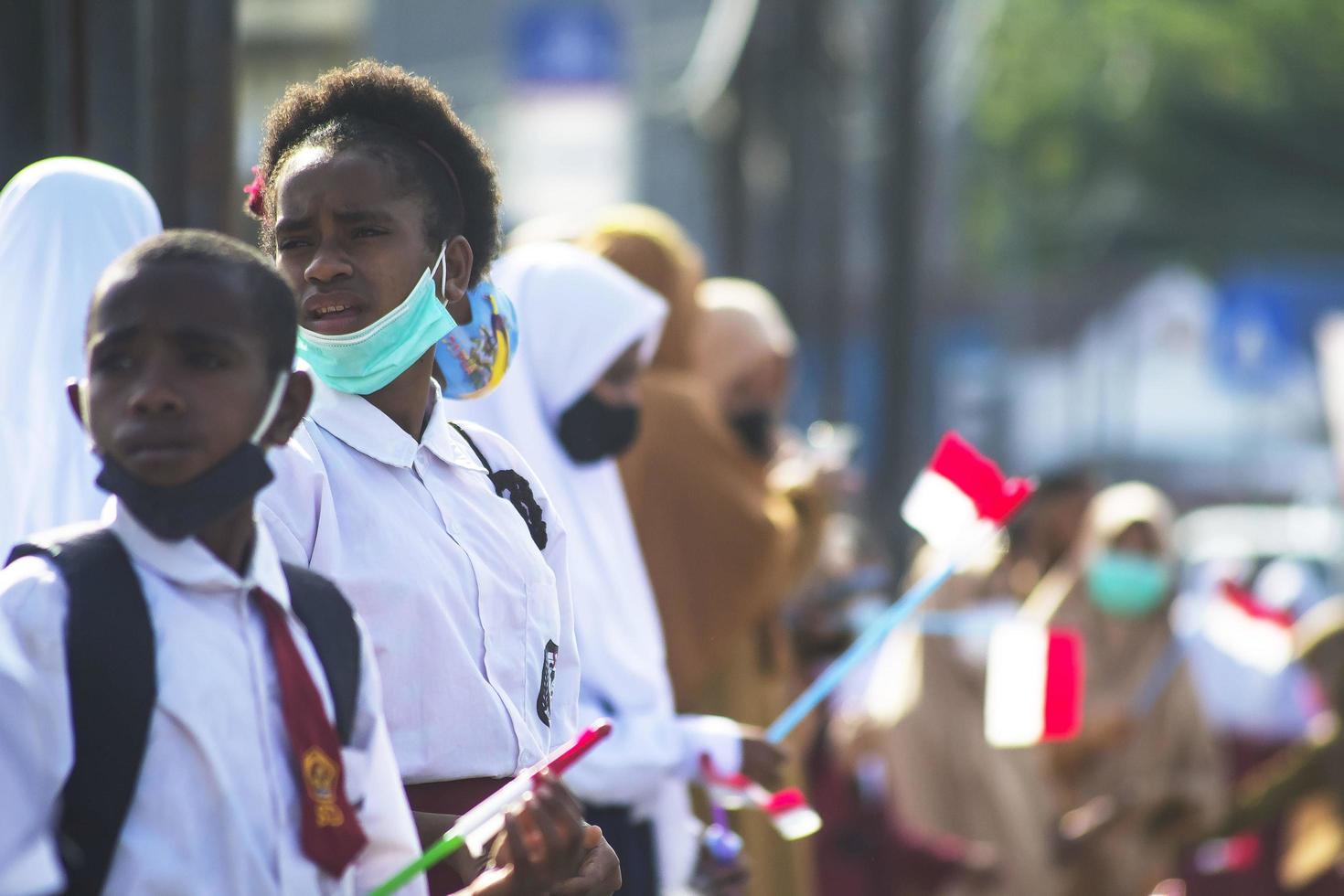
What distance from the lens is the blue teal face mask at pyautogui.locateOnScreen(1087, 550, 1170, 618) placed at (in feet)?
23.5

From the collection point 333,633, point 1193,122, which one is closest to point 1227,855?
point 333,633

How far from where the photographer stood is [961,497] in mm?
3881

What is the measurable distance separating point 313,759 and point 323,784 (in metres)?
0.03

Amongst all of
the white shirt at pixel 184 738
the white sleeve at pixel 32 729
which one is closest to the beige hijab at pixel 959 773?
the white shirt at pixel 184 738

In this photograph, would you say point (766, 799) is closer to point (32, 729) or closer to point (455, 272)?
point (455, 272)

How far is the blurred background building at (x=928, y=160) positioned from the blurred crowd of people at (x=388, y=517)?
1058 mm

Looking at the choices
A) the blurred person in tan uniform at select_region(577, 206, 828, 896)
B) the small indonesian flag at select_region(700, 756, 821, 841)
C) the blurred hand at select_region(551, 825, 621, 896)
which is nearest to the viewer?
the blurred hand at select_region(551, 825, 621, 896)

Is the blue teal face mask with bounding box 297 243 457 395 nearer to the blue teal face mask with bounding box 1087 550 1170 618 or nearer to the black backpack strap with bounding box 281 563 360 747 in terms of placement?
the black backpack strap with bounding box 281 563 360 747

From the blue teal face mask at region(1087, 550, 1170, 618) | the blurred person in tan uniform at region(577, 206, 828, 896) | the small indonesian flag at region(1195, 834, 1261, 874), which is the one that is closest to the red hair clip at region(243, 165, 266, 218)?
the blurred person in tan uniform at region(577, 206, 828, 896)

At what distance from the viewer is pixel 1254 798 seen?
6988mm

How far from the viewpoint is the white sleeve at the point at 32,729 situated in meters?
1.84

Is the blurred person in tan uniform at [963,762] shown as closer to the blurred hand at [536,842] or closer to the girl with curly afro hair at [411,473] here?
the girl with curly afro hair at [411,473]

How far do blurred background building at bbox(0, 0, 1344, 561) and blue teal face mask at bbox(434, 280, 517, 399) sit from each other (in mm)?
1533

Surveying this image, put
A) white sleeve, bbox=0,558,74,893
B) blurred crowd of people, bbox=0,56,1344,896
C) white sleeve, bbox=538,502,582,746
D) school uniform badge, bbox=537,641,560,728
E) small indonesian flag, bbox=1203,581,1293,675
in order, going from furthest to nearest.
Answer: small indonesian flag, bbox=1203,581,1293,675
white sleeve, bbox=538,502,582,746
school uniform badge, bbox=537,641,560,728
blurred crowd of people, bbox=0,56,1344,896
white sleeve, bbox=0,558,74,893
